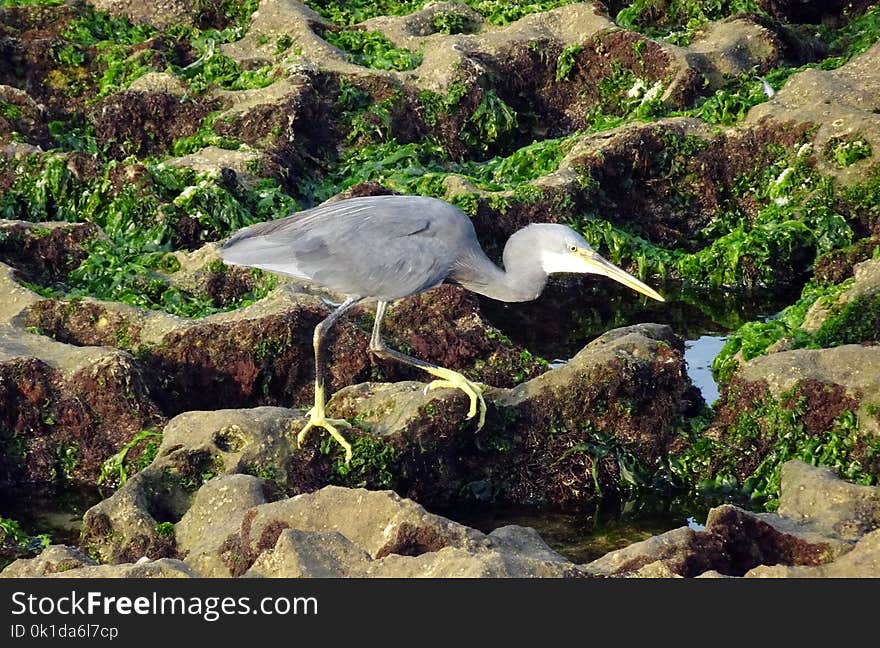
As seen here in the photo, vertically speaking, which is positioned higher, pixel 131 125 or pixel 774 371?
pixel 774 371

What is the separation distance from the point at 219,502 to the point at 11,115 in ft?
20.8

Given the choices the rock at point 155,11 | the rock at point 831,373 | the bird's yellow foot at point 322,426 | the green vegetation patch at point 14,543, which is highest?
the bird's yellow foot at point 322,426

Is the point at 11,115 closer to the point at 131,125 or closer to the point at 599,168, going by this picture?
the point at 131,125

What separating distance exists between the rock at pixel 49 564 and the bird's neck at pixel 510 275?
3010 millimetres

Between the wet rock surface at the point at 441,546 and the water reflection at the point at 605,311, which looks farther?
the water reflection at the point at 605,311

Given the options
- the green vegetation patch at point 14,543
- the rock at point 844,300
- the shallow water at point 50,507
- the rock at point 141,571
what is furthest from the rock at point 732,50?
the rock at point 141,571

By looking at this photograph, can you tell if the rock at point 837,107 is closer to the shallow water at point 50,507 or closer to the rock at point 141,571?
the shallow water at point 50,507

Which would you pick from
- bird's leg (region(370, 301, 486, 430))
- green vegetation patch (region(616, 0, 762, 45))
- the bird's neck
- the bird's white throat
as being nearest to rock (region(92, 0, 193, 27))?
green vegetation patch (region(616, 0, 762, 45))

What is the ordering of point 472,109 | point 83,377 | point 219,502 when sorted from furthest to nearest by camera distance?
point 472,109, point 83,377, point 219,502

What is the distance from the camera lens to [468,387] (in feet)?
28.5

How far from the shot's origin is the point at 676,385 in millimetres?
9188

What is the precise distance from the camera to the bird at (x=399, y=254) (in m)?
8.87

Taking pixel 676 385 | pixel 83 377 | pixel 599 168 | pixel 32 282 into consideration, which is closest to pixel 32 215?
pixel 32 282
